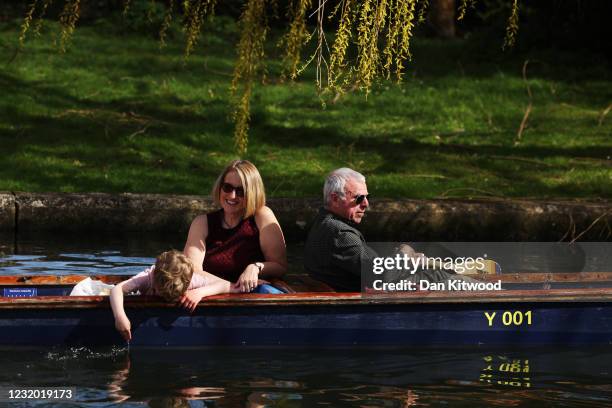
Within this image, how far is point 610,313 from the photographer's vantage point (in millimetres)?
9445

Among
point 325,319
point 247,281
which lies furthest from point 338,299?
point 247,281

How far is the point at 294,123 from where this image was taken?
18031 mm

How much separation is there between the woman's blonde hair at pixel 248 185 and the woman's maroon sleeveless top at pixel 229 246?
0.42ft

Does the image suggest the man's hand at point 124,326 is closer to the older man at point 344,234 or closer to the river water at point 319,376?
the river water at point 319,376

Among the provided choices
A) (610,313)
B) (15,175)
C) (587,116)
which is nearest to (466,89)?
(587,116)

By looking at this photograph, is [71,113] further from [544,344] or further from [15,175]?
[544,344]

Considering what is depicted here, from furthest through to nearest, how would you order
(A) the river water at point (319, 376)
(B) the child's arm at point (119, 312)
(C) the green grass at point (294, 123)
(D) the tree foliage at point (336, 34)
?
(C) the green grass at point (294, 123), (B) the child's arm at point (119, 312), (D) the tree foliage at point (336, 34), (A) the river water at point (319, 376)

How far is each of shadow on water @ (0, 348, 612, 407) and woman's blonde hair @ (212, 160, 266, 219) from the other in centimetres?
100

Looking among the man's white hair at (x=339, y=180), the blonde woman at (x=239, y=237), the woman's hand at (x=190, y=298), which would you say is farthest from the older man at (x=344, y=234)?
the woman's hand at (x=190, y=298)

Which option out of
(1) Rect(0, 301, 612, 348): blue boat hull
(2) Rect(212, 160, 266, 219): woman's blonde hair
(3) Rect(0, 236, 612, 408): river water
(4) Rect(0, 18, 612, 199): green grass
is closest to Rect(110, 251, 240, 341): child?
(1) Rect(0, 301, 612, 348): blue boat hull

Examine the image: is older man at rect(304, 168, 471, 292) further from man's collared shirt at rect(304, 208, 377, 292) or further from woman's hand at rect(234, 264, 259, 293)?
woman's hand at rect(234, 264, 259, 293)

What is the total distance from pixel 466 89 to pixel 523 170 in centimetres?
397

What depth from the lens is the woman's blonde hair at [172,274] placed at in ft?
28.2

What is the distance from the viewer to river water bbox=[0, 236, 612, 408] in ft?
26.1
